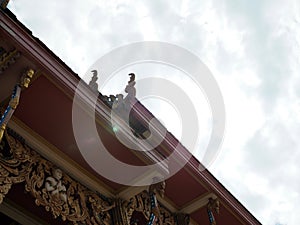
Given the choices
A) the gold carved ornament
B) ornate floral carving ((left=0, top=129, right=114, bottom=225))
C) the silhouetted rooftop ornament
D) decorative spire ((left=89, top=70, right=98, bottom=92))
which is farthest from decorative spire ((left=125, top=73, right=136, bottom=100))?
the gold carved ornament

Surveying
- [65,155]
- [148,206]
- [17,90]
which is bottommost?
[17,90]

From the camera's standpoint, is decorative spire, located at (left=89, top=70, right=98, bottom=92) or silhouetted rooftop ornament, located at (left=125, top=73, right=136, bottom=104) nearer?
decorative spire, located at (left=89, top=70, right=98, bottom=92)

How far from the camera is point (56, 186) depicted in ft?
16.7

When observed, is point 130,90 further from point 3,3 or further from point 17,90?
point 3,3

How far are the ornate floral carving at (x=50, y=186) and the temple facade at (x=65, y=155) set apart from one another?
0.01 m

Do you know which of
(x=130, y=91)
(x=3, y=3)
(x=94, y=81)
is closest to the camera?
(x=3, y=3)

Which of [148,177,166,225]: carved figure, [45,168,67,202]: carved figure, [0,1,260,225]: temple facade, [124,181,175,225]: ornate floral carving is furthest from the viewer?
[124,181,175,225]: ornate floral carving

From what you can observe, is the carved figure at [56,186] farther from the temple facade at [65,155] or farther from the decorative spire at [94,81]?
the decorative spire at [94,81]

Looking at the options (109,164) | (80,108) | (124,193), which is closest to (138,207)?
(124,193)

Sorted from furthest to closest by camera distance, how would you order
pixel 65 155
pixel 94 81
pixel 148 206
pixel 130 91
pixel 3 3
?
pixel 148 206
pixel 130 91
pixel 94 81
pixel 65 155
pixel 3 3

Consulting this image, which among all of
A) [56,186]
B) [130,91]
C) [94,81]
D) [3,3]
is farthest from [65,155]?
[3,3]

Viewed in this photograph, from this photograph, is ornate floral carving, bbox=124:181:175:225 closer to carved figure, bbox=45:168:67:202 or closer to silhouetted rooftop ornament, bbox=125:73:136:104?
carved figure, bbox=45:168:67:202

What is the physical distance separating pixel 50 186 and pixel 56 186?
9 cm

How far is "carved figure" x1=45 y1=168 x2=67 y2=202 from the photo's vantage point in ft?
16.3
